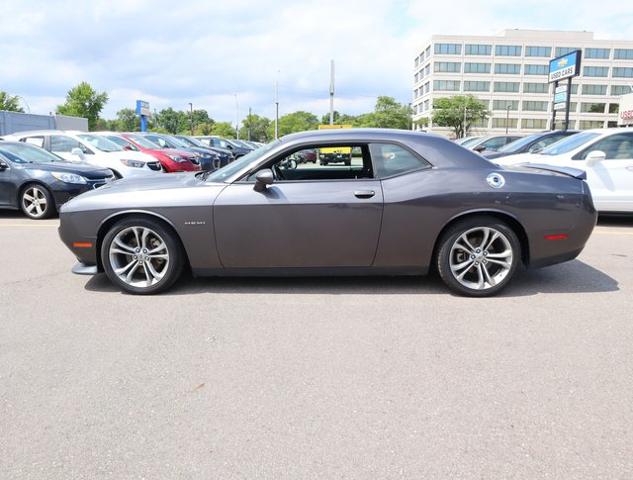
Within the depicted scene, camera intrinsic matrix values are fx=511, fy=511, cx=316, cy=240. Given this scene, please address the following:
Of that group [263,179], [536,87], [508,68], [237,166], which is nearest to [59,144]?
[237,166]

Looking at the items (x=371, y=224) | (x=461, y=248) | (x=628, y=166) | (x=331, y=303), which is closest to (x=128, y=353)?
(x=331, y=303)

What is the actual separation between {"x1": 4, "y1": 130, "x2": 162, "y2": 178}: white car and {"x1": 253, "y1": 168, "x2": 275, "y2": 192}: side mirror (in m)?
8.06

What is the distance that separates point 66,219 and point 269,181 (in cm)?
190

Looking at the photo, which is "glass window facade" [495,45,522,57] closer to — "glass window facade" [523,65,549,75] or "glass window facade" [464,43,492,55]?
"glass window facade" [464,43,492,55]

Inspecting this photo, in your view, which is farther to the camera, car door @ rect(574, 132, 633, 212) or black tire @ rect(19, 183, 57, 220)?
black tire @ rect(19, 183, 57, 220)

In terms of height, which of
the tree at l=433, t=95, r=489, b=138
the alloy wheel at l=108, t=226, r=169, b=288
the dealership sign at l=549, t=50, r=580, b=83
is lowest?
the alloy wheel at l=108, t=226, r=169, b=288

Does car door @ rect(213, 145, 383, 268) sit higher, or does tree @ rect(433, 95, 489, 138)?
tree @ rect(433, 95, 489, 138)

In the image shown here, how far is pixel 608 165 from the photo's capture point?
312 inches

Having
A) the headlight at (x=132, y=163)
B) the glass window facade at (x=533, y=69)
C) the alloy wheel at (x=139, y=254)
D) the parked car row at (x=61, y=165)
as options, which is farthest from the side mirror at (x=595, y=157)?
the glass window facade at (x=533, y=69)

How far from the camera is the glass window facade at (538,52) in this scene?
94.9 m

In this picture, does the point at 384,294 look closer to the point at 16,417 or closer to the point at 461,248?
the point at 461,248

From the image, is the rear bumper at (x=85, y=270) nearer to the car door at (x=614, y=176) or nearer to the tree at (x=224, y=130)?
the car door at (x=614, y=176)

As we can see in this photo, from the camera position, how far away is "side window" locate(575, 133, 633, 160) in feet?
26.1

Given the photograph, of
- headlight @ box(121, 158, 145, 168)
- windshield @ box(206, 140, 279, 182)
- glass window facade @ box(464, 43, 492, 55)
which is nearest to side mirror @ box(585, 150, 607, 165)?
windshield @ box(206, 140, 279, 182)
